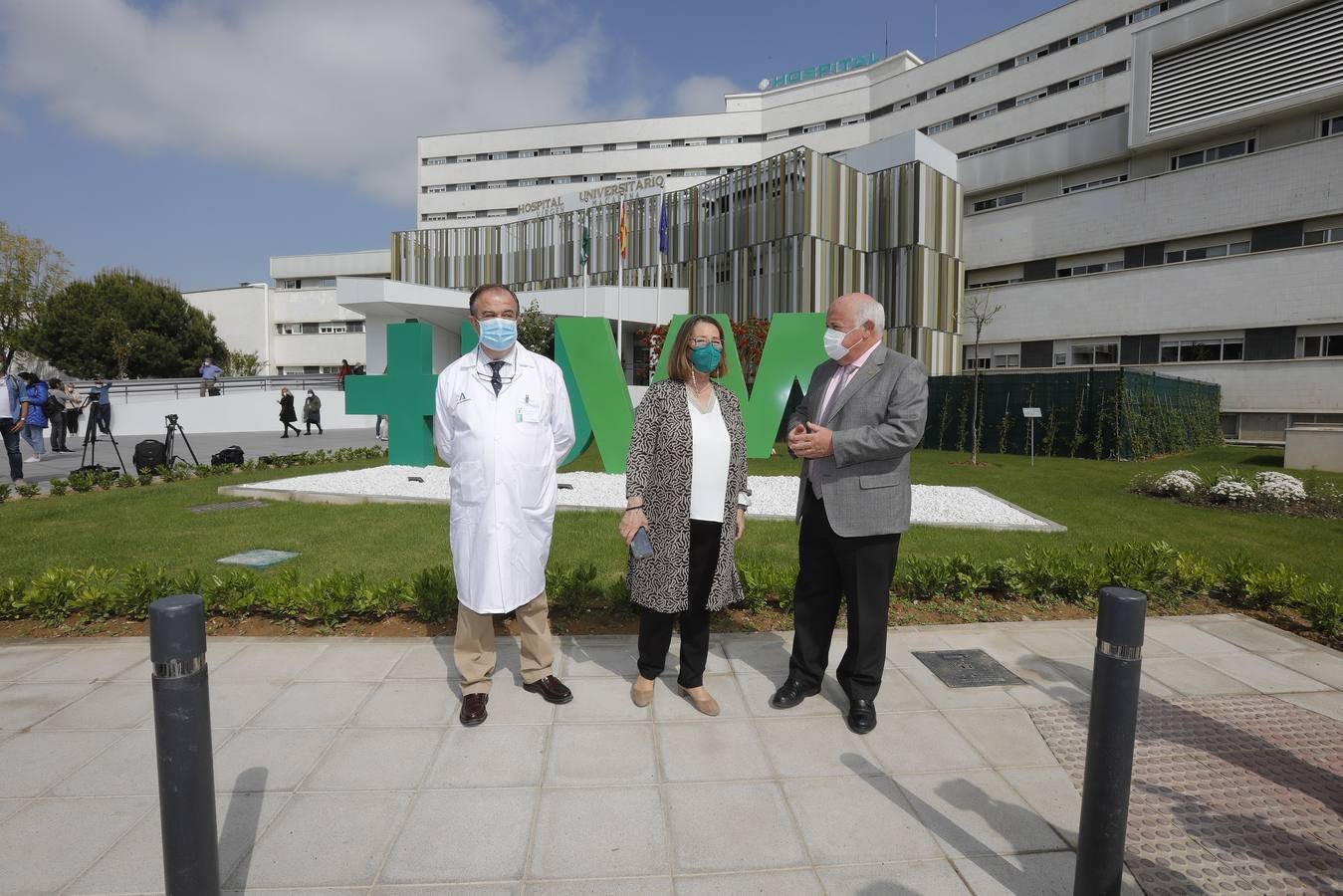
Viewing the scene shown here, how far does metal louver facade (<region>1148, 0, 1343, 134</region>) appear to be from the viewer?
23.5 metres

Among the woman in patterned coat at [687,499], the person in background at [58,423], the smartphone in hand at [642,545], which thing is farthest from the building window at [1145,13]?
the person in background at [58,423]

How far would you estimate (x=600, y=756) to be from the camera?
323 centimetres

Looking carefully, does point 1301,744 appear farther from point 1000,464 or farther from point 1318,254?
point 1318,254

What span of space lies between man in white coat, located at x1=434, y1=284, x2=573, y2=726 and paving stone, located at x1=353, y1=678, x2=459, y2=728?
18 centimetres

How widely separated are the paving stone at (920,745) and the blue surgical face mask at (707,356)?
1.98 meters

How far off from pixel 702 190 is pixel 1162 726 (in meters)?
33.5

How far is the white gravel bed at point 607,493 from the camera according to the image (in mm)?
9328

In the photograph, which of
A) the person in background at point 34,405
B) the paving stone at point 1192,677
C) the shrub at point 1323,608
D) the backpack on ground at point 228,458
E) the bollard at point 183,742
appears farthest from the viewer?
the person in background at point 34,405

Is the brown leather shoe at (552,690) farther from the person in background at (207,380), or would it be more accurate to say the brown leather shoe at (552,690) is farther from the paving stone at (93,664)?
the person in background at (207,380)

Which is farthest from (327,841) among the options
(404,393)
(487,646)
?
(404,393)

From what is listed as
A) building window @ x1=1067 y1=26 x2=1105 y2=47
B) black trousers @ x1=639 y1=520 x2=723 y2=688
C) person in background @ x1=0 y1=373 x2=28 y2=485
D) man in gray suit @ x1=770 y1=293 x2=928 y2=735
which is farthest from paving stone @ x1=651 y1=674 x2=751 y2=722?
building window @ x1=1067 y1=26 x2=1105 y2=47

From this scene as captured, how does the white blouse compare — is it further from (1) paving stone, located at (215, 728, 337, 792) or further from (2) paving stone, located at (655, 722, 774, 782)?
(1) paving stone, located at (215, 728, 337, 792)

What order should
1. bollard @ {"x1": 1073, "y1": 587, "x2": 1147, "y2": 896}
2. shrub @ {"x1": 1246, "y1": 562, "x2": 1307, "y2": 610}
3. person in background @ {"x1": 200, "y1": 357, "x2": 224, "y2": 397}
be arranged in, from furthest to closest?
person in background @ {"x1": 200, "y1": 357, "x2": 224, "y2": 397} → shrub @ {"x1": 1246, "y1": 562, "x2": 1307, "y2": 610} → bollard @ {"x1": 1073, "y1": 587, "x2": 1147, "y2": 896}

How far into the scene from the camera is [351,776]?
10.00ft
